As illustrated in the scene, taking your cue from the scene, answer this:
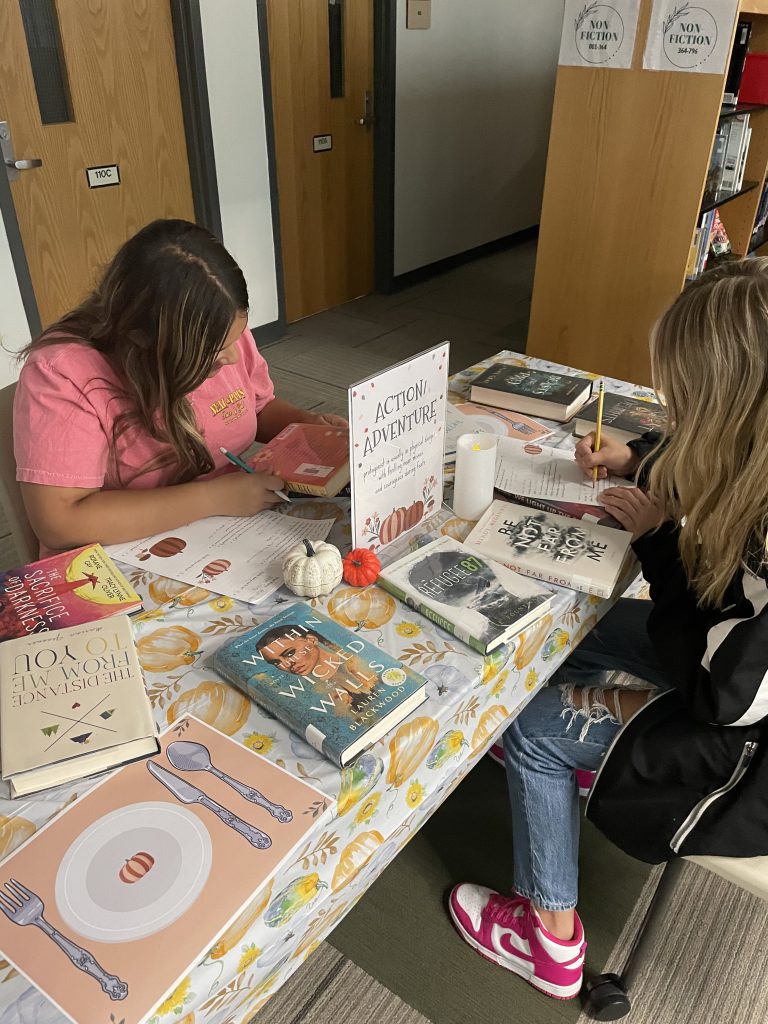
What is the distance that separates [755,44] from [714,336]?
2.89 meters

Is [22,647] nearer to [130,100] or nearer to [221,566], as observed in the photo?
[221,566]

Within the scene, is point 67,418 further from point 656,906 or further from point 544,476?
point 656,906

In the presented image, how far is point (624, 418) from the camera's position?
4.84ft

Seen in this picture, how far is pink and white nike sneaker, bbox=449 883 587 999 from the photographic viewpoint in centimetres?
122

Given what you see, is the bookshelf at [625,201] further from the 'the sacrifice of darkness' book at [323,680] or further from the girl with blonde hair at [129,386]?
the 'the sacrifice of darkness' book at [323,680]

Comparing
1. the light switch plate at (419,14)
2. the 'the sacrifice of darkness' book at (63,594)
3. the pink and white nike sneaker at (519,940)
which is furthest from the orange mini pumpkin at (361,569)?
the light switch plate at (419,14)

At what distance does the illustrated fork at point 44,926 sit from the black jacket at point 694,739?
684mm

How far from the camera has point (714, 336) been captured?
0.90 meters

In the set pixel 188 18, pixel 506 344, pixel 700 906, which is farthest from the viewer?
pixel 506 344

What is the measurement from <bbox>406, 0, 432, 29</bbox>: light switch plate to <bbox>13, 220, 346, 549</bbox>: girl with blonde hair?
3.49 meters

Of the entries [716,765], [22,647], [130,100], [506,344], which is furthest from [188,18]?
[716,765]

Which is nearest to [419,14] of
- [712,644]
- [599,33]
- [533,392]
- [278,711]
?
[599,33]

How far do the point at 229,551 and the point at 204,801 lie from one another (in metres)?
0.45

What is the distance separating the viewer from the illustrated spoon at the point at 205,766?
730 millimetres
